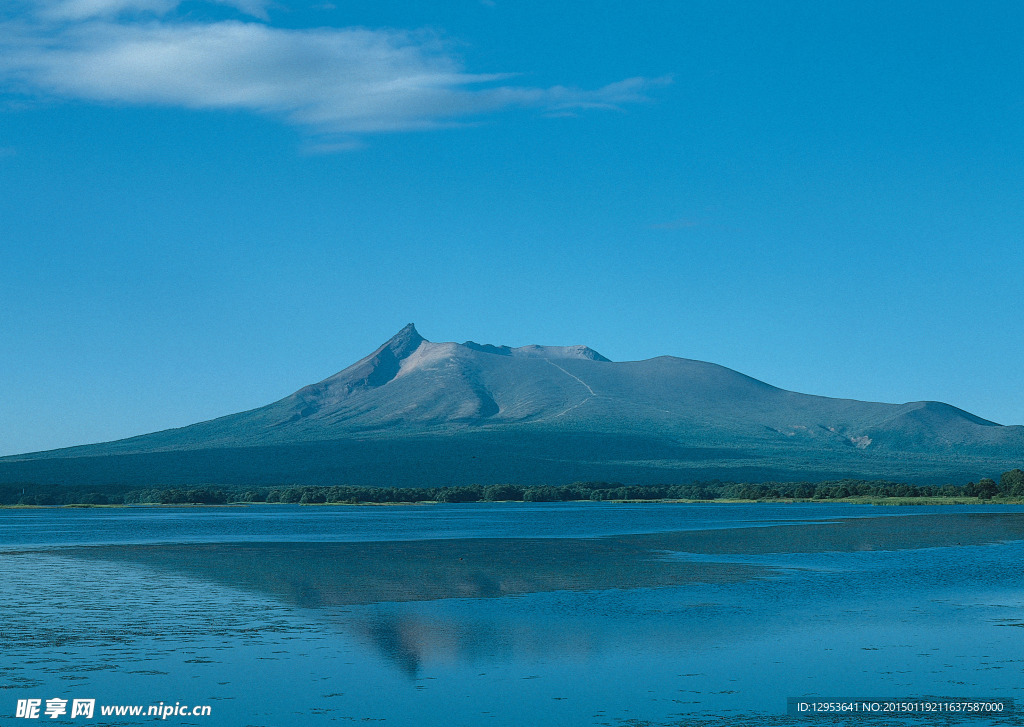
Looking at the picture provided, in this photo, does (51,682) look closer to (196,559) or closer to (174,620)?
(174,620)

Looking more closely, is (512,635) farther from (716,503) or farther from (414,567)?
(716,503)

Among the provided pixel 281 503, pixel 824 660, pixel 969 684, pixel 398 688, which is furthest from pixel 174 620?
pixel 281 503

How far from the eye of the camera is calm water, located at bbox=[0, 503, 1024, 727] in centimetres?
1981

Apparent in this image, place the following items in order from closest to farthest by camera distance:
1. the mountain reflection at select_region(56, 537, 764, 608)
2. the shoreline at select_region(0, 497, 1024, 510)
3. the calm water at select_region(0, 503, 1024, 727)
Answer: the calm water at select_region(0, 503, 1024, 727) < the mountain reflection at select_region(56, 537, 764, 608) < the shoreline at select_region(0, 497, 1024, 510)

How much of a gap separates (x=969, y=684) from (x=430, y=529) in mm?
69088

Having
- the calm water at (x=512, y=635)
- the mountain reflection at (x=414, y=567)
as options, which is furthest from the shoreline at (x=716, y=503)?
the calm water at (x=512, y=635)

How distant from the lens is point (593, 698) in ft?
65.7

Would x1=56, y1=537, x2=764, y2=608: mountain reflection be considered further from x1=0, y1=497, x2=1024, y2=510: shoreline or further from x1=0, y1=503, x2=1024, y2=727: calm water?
x1=0, y1=497, x2=1024, y2=510: shoreline

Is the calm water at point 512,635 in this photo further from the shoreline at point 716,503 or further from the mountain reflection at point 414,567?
the shoreline at point 716,503

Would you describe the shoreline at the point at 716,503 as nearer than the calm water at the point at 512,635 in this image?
No

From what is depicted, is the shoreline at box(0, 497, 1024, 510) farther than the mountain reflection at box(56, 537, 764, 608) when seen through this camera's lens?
Yes

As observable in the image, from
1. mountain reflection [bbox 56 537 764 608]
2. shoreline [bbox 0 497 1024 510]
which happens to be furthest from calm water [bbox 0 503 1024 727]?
shoreline [bbox 0 497 1024 510]

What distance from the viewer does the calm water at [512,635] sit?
19.8 metres

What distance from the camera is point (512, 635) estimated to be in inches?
1051
